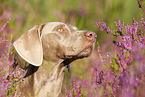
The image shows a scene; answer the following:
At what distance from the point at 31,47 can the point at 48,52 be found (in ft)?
0.76

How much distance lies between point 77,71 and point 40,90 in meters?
2.13

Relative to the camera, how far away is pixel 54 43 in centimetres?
292

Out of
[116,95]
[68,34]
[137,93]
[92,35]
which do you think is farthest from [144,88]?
[68,34]

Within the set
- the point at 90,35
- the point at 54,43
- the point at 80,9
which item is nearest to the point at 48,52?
the point at 54,43

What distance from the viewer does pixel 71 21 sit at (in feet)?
21.6

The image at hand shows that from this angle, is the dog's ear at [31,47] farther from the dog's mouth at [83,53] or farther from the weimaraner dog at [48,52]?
the dog's mouth at [83,53]

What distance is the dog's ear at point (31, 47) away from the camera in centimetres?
277

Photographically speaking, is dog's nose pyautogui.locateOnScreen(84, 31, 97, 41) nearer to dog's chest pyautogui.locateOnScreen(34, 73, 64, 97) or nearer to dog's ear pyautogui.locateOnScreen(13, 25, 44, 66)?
dog's ear pyautogui.locateOnScreen(13, 25, 44, 66)

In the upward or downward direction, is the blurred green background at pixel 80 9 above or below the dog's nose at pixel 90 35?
below

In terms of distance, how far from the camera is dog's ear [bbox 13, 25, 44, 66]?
9.09 ft

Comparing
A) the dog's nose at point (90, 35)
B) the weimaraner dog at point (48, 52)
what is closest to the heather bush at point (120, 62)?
the dog's nose at point (90, 35)

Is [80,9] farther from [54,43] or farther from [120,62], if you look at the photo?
[120,62]

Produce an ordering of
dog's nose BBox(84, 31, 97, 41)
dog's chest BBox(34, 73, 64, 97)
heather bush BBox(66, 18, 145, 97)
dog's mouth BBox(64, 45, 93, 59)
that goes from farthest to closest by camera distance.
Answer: dog's chest BBox(34, 73, 64, 97)
dog's mouth BBox(64, 45, 93, 59)
dog's nose BBox(84, 31, 97, 41)
heather bush BBox(66, 18, 145, 97)

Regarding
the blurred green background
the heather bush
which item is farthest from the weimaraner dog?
the blurred green background
